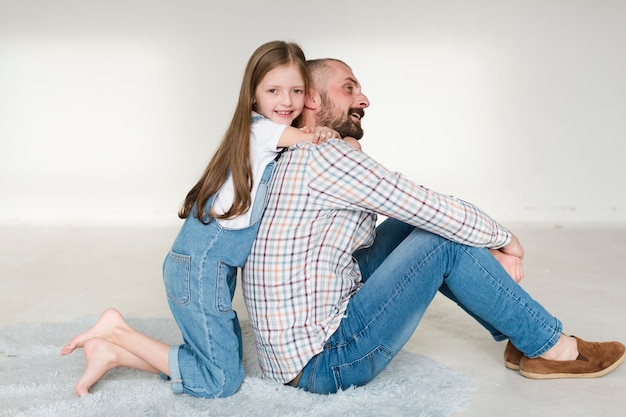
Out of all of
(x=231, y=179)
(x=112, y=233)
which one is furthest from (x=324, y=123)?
(x=112, y=233)

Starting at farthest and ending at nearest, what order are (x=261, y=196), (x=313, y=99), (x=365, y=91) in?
(x=365, y=91) → (x=313, y=99) → (x=261, y=196)

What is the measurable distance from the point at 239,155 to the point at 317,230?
30 centimetres

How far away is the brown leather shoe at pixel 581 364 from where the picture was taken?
2209 mm

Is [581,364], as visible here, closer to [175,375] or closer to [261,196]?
[261,196]

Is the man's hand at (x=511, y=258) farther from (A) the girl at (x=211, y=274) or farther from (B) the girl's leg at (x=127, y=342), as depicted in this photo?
(B) the girl's leg at (x=127, y=342)

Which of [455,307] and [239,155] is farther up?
[239,155]

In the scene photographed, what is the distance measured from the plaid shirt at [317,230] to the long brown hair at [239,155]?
0.09 metres

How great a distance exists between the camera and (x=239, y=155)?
6.80ft

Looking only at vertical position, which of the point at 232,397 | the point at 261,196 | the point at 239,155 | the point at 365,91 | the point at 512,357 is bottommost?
the point at 232,397

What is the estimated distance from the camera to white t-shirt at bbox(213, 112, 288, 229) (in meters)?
2.04

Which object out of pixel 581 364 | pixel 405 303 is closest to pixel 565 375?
pixel 581 364

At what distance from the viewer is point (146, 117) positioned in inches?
225

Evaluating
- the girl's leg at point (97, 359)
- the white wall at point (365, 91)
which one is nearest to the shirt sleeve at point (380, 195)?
the girl's leg at point (97, 359)

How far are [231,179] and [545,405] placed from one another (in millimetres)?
1068
